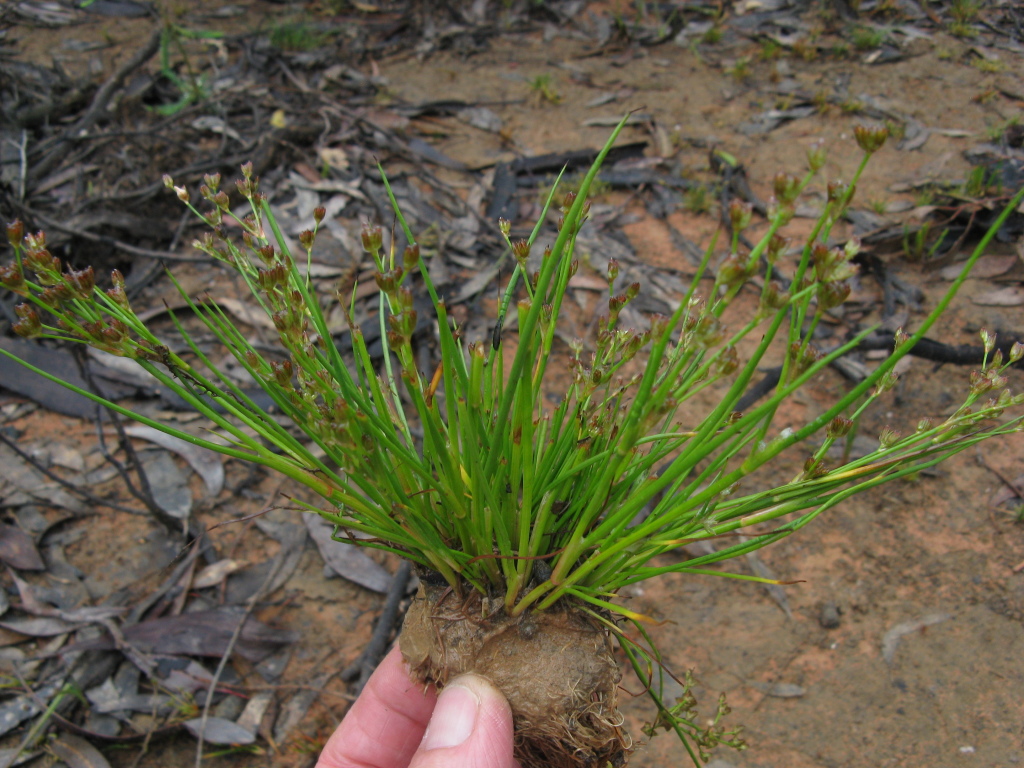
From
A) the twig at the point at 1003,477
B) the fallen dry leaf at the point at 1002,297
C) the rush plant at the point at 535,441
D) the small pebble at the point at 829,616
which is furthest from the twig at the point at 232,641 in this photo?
the fallen dry leaf at the point at 1002,297

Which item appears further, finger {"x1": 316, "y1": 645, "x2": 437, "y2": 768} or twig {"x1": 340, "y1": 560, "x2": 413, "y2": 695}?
twig {"x1": 340, "y1": 560, "x2": 413, "y2": 695}

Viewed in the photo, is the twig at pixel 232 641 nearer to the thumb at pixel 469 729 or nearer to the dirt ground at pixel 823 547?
the dirt ground at pixel 823 547

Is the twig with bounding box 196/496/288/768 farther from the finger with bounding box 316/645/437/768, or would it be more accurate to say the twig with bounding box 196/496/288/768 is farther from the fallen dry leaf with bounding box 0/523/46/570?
the fallen dry leaf with bounding box 0/523/46/570

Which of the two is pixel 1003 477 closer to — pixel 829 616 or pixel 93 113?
pixel 829 616

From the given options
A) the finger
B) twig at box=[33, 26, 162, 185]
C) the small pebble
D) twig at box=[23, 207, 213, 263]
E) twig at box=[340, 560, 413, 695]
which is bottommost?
the small pebble

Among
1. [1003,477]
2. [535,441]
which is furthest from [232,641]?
[1003,477]

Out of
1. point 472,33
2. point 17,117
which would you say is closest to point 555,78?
point 472,33

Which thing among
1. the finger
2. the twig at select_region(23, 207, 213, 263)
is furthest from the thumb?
the twig at select_region(23, 207, 213, 263)
